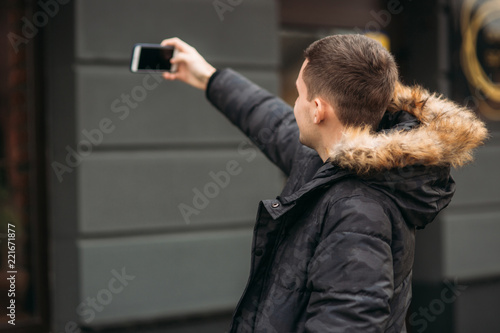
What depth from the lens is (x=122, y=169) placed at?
11.4ft

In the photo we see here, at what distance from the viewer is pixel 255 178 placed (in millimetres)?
3855

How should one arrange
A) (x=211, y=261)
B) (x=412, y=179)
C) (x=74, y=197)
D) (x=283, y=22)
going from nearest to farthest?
1. (x=412, y=179)
2. (x=74, y=197)
3. (x=211, y=261)
4. (x=283, y=22)

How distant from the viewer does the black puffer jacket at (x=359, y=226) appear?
4.29 feet

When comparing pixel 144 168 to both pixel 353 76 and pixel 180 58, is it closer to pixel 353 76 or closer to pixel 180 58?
pixel 180 58

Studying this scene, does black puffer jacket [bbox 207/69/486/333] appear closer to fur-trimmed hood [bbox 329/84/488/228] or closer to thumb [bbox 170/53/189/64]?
fur-trimmed hood [bbox 329/84/488/228]

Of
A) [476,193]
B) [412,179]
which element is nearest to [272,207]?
[412,179]

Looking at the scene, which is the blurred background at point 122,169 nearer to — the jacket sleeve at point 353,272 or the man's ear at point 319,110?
the man's ear at point 319,110

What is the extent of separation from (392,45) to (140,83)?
235cm

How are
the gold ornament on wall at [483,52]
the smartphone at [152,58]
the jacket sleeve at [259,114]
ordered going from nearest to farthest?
the jacket sleeve at [259,114] → the smartphone at [152,58] → the gold ornament on wall at [483,52]

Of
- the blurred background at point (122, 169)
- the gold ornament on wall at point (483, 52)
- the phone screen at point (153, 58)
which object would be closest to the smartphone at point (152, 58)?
the phone screen at point (153, 58)

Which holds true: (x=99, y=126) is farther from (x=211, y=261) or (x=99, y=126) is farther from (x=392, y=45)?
(x=392, y=45)

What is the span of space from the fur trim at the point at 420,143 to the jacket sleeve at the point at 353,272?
0.35ft

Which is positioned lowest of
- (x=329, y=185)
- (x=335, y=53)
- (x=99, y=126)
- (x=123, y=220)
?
(x=123, y=220)

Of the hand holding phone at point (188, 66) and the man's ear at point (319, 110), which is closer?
the man's ear at point (319, 110)
